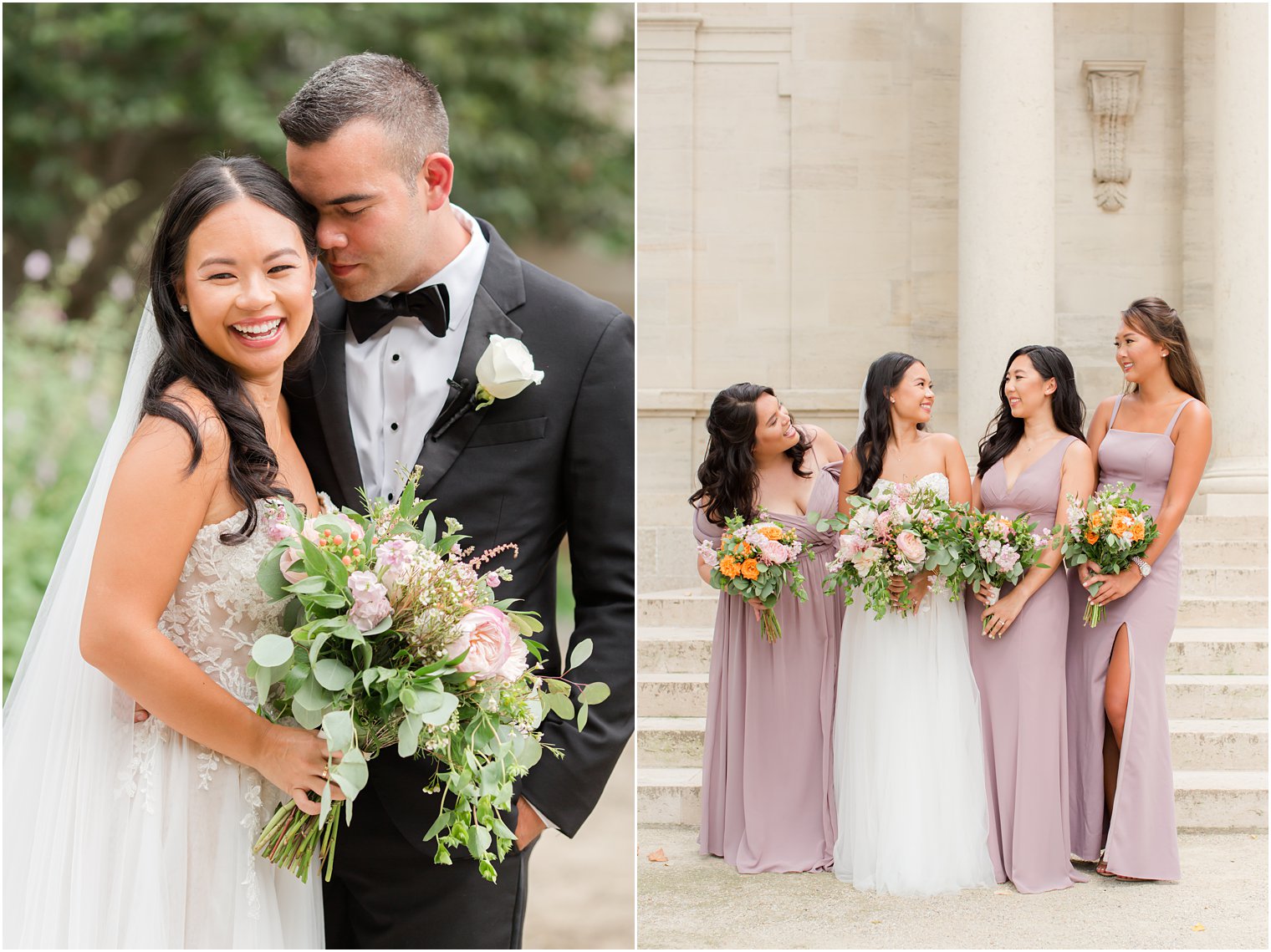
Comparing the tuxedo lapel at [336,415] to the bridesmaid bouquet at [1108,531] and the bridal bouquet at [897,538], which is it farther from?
the bridesmaid bouquet at [1108,531]

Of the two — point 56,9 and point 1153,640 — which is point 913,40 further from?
point 56,9

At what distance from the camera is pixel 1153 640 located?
517 cm

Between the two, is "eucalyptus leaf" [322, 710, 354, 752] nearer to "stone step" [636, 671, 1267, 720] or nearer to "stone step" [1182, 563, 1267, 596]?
"stone step" [636, 671, 1267, 720]

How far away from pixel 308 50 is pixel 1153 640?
10.7 metres

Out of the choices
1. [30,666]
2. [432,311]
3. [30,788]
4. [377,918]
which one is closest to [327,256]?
[432,311]

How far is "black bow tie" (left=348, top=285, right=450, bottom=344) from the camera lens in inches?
128

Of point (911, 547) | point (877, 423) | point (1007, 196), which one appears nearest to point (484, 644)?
point (911, 547)

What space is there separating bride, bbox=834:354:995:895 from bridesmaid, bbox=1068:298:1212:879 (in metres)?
0.55

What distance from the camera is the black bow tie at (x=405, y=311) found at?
325 centimetres

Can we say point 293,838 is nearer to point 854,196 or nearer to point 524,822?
point 524,822

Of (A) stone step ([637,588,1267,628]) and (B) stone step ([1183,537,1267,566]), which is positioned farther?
(B) stone step ([1183,537,1267,566])

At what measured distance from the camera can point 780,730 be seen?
561 centimetres

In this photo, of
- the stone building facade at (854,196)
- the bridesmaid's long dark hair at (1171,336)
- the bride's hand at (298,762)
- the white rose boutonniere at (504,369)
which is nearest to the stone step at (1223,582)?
the stone building facade at (854,196)

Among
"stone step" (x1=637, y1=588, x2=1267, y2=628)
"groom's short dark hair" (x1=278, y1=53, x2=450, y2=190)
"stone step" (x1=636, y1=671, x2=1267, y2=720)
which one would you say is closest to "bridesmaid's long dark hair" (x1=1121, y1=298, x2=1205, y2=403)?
"stone step" (x1=636, y1=671, x2=1267, y2=720)
